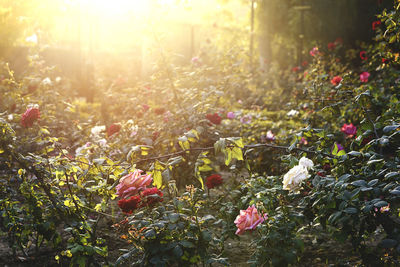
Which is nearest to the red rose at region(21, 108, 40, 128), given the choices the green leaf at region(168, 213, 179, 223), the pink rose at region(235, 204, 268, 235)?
the green leaf at region(168, 213, 179, 223)

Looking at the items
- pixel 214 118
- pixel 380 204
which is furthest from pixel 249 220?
pixel 214 118

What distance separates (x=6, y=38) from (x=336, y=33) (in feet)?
30.0

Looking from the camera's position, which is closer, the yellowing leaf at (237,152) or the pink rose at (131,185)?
the pink rose at (131,185)

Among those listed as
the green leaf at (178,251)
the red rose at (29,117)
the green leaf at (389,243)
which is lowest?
the green leaf at (178,251)

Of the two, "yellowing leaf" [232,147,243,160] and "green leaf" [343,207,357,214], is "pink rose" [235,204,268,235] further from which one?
"green leaf" [343,207,357,214]

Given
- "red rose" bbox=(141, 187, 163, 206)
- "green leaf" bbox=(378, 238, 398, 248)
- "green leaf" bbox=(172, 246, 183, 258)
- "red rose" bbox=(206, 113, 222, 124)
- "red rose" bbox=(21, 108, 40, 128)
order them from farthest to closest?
"red rose" bbox=(206, 113, 222, 124) → "red rose" bbox=(21, 108, 40, 128) → "red rose" bbox=(141, 187, 163, 206) → "green leaf" bbox=(172, 246, 183, 258) → "green leaf" bbox=(378, 238, 398, 248)

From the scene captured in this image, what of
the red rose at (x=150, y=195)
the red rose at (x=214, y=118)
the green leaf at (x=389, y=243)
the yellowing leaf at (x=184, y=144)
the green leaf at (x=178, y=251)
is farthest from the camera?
the red rose at (x=214, y=118)

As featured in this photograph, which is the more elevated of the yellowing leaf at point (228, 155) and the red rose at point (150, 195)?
the yellowing leaf at point (228, 155)

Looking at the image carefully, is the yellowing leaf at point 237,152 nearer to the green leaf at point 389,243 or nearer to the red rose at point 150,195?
A: the red rose at point 150,195

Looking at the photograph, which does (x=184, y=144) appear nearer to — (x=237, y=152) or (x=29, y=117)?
(x=237, y=152)

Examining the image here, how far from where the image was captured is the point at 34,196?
2039 mm

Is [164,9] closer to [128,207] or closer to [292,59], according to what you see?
[128,207]

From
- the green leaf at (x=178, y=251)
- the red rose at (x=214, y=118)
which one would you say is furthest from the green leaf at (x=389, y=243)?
the red rose at (x=214, y=118)

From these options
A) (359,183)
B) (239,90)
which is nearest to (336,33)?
(239,90)
